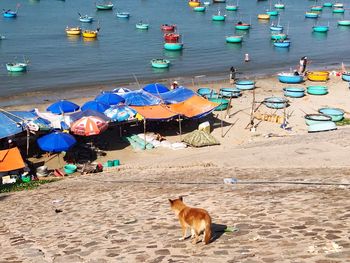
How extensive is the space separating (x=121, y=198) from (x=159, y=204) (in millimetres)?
2117

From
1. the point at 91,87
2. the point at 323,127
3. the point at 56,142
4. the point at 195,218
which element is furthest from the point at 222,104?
the point at 195,218

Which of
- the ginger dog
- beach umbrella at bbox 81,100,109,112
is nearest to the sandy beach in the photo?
the ginger dog

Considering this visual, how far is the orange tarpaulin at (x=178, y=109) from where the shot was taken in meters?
31.4

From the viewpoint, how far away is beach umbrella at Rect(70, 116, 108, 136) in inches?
1112

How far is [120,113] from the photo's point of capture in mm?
31484

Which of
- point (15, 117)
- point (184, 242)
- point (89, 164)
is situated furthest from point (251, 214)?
point (15, 117)

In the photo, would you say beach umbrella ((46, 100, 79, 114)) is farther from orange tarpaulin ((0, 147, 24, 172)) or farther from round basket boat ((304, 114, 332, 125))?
round basket boat ((304, 114, 332, 125))

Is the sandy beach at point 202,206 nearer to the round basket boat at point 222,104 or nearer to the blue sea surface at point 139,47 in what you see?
the round basket boat at point 222,104

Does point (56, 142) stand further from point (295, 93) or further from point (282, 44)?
point (282, 44)

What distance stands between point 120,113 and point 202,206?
59.2ft

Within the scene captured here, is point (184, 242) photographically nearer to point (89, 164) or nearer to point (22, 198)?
point (22, 198)

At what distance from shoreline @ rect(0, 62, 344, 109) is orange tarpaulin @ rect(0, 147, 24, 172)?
19551 mm

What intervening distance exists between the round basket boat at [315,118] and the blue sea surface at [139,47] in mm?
26048

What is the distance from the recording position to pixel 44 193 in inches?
763
